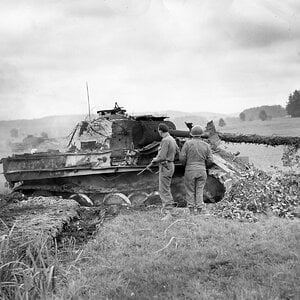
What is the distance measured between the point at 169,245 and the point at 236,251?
0.99 metres

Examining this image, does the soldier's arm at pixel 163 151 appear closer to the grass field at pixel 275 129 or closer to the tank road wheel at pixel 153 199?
the tank road wheel at pixel 153 199

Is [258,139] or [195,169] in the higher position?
[258,139]

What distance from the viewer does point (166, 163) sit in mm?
9539

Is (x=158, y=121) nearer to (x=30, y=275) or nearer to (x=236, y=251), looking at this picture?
(x=236, y=251)

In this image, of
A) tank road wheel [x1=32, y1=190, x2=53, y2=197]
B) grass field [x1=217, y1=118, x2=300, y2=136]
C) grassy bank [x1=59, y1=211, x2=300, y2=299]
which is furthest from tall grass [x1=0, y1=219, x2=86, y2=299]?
grass field [x1=217, y1=118, x2=300, y2=136]

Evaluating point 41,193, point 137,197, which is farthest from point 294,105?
point 41,193

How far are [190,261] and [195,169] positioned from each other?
3579 mm

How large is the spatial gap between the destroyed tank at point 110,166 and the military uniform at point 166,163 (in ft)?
6.87

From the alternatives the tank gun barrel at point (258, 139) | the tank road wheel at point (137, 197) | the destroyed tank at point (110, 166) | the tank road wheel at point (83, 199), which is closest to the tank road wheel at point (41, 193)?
the destroyed tank at point (110, 166)

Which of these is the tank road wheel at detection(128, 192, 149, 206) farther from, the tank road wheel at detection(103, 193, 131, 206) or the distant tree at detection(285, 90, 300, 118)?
the distant tree at detection(285, 90, 300, 118)

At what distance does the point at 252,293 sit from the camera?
486cm

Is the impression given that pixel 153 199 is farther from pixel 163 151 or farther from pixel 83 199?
pixel 163 151

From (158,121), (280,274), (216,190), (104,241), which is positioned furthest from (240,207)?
(158,121)

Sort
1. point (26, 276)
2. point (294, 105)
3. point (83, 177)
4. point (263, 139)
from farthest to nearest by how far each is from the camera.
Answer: point (294, 105) < point (83, 177) < point (263, 139) < point (26, 276)
